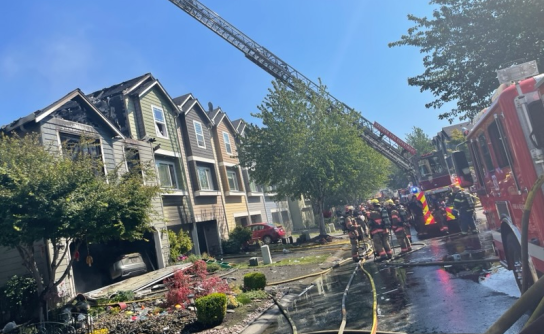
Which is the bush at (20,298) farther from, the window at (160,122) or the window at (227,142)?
the window at (227,142)

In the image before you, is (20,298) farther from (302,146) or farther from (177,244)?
(302,146)

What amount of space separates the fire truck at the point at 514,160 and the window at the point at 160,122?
16.6 m

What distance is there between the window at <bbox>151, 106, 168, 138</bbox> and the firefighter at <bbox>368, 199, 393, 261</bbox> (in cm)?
1195

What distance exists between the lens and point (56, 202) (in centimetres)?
828

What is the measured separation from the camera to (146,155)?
1758 centimetres

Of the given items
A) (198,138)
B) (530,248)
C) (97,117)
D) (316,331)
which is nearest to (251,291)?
(316,331)

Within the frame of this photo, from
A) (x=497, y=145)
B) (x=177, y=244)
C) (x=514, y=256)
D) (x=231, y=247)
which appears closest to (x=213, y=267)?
(x=177, y=244)

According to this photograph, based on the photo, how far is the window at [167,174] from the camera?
19.8 meters

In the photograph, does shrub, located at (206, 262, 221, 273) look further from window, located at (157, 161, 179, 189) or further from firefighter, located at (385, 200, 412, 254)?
firefighter, located at (385, 200, 412, 254)

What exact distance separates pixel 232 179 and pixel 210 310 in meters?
19.6

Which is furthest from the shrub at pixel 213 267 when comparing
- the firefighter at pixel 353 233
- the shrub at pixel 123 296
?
the firefighter at pixel 353 233

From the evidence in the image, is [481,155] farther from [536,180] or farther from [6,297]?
[6,297]

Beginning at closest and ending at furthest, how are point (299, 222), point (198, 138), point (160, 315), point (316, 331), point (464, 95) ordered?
1. point (316, 331)
2. point (160, 315)
3. point (464, 95)
4. point (198, 138)
5. point (299, 222)

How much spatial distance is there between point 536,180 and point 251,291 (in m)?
7.51
